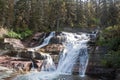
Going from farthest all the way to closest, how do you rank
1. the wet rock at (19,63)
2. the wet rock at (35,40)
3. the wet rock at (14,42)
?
1. the wet rock at (35,40)
2. the wet rock at (14,42)
3. the wet rock at (19,63)

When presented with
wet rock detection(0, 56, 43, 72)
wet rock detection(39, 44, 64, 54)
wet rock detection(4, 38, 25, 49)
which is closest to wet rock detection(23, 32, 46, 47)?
wet rock detection(4, 38, 25, 49)

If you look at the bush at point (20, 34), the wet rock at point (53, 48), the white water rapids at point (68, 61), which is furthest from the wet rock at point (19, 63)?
the bush at point (20, 34)

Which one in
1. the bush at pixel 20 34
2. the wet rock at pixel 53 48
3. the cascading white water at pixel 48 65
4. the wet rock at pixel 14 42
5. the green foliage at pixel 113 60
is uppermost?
the bush at pixel 20 34

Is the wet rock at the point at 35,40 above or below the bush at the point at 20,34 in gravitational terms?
below

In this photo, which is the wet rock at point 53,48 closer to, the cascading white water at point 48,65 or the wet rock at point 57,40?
the wet rock at point 57,40

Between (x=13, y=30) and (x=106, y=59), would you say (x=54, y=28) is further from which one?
(x=106, y=59)

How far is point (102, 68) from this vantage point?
25.2 metres

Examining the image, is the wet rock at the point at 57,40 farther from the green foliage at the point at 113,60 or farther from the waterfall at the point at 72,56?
the green foliage at the point at 113,60

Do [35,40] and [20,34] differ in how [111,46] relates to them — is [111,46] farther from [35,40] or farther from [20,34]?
[20,34]

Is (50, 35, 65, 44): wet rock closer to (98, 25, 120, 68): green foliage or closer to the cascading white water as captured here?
the cascading white water

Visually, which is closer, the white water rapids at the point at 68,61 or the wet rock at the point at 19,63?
the wet rock at the point at 19,63

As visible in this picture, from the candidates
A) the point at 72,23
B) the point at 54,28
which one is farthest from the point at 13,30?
the point at 72,23

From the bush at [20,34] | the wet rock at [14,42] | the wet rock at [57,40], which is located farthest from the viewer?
the bush at [20,34]

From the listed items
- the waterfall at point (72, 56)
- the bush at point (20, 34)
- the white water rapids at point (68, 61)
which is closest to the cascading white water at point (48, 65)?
the white water rapids at point (68, 61)
